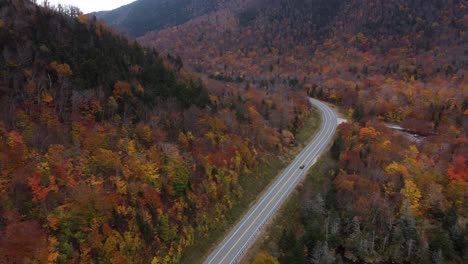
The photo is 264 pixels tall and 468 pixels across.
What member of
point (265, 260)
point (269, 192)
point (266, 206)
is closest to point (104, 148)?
point (265, 260)

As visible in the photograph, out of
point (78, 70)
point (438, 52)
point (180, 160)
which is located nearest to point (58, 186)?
point (180, 160)

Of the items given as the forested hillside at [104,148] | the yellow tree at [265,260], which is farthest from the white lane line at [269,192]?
the yellow tree at [265,260]

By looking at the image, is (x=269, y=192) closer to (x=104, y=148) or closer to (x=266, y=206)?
(x=266, y=206)

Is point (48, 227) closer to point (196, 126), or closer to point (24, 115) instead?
point (24, 115)

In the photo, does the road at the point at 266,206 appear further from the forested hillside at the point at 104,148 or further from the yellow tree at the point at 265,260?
the yellow tree at the point at 265,260

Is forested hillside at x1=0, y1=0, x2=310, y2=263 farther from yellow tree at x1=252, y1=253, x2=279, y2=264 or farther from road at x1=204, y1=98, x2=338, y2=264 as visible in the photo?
yellow tree at x1=252, y1=253, x2=279, y2=264

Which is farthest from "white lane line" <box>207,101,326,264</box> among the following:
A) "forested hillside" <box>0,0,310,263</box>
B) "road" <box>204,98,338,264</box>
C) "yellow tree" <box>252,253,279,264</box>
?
"yellow tree" <box>252,253,279,264</box>
